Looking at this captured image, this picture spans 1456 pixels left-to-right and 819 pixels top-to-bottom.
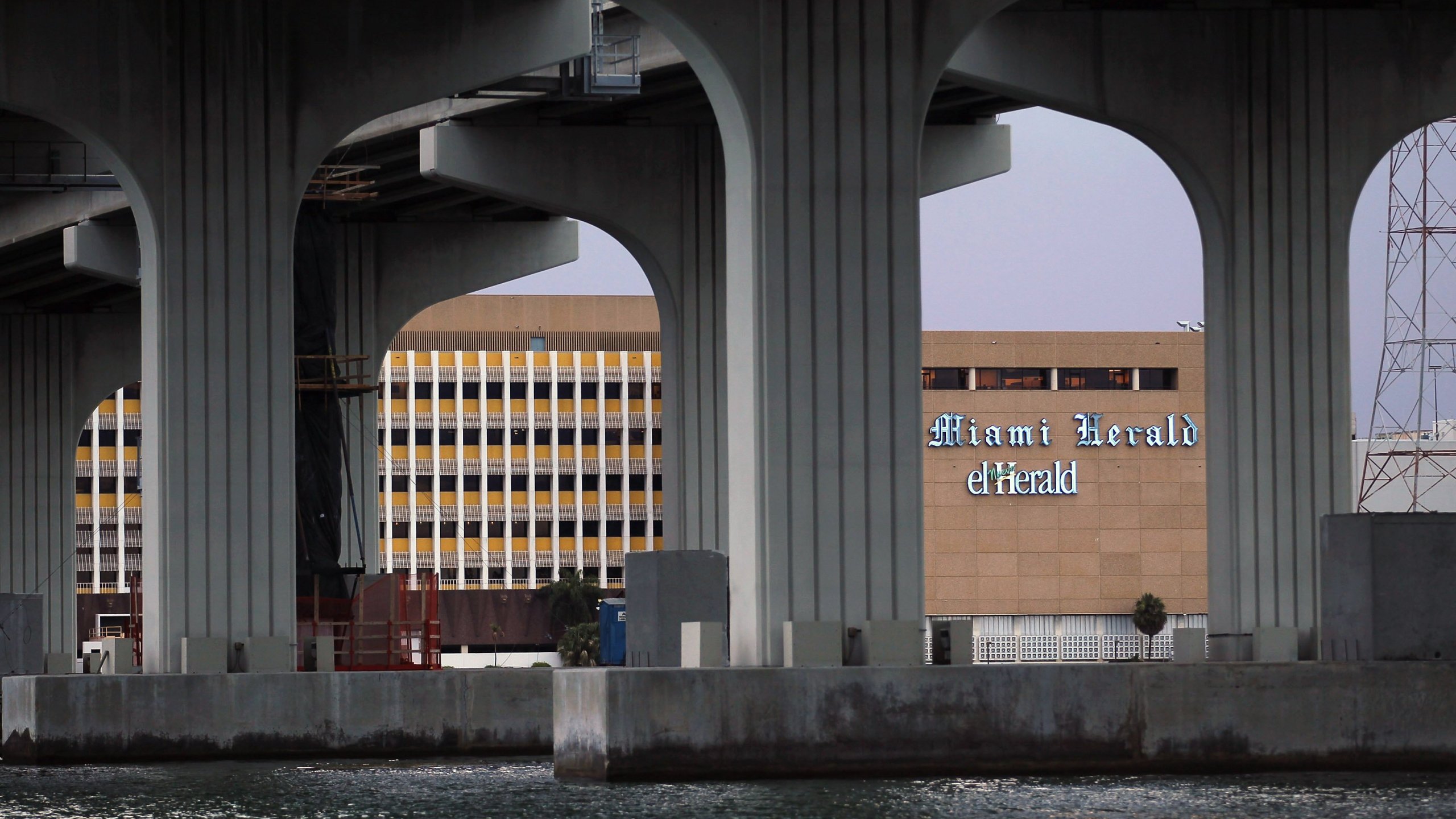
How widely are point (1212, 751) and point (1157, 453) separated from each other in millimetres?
93610

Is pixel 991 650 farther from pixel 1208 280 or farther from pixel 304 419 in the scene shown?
pixel 1208 280

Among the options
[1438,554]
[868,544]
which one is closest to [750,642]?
[868,544]

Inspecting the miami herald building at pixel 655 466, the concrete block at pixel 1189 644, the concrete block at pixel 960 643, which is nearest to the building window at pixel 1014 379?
the miami herald building at pixel 655 466

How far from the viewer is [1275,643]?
1439 inches

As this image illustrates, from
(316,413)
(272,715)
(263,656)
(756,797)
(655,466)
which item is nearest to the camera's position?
(756,797)

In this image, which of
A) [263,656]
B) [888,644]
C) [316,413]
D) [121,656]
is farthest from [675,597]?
[316,413]

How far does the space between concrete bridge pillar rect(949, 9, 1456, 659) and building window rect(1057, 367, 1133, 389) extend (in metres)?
84.5

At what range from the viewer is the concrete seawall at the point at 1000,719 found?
28391mm

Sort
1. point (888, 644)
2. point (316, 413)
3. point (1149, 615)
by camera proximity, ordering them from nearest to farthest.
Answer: point (888, 644), point (316, 413), point (1149, 615)

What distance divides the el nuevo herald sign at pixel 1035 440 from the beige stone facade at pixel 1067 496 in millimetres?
141

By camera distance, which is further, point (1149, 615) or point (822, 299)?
point (1149, 615)

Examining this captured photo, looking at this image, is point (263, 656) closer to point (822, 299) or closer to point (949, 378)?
point (822, 299)

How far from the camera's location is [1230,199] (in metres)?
37.9

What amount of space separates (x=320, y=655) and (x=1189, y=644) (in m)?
13.6
